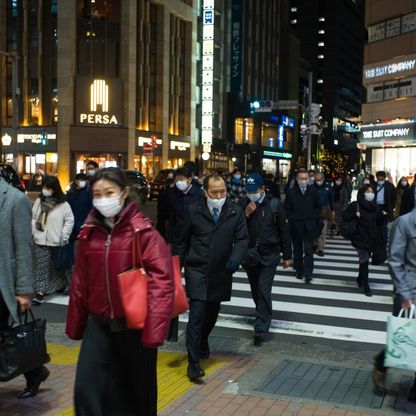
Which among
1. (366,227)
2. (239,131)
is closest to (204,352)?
(366,227)

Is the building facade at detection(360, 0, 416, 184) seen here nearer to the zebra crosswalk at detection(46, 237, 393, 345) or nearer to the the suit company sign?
the the suit company sign

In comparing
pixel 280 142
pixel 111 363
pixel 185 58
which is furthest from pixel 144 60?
pixel 111 363

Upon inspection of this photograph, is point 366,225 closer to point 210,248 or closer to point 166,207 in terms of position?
point 166,207

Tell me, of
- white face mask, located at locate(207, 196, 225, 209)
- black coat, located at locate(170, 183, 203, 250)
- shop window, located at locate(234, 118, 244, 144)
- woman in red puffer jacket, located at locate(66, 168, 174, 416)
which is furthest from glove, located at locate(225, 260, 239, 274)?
shop window, located at locate(234, 118, 244, 144)

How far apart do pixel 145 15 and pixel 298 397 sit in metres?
49.3

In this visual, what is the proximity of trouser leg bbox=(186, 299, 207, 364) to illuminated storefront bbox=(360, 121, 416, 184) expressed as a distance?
28483 millimetres

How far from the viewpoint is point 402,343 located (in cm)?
455

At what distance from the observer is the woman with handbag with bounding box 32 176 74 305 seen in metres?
9.05

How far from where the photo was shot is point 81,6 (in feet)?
154

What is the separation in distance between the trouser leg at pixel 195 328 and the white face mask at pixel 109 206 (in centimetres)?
228

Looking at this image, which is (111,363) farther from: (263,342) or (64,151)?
(64,151)

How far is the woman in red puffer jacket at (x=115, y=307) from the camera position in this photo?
3.52 meters

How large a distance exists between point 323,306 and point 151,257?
640cm

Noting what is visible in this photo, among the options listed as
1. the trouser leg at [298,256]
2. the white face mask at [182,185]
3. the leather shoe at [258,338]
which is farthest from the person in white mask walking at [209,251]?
the trouser leg at [298,256]
